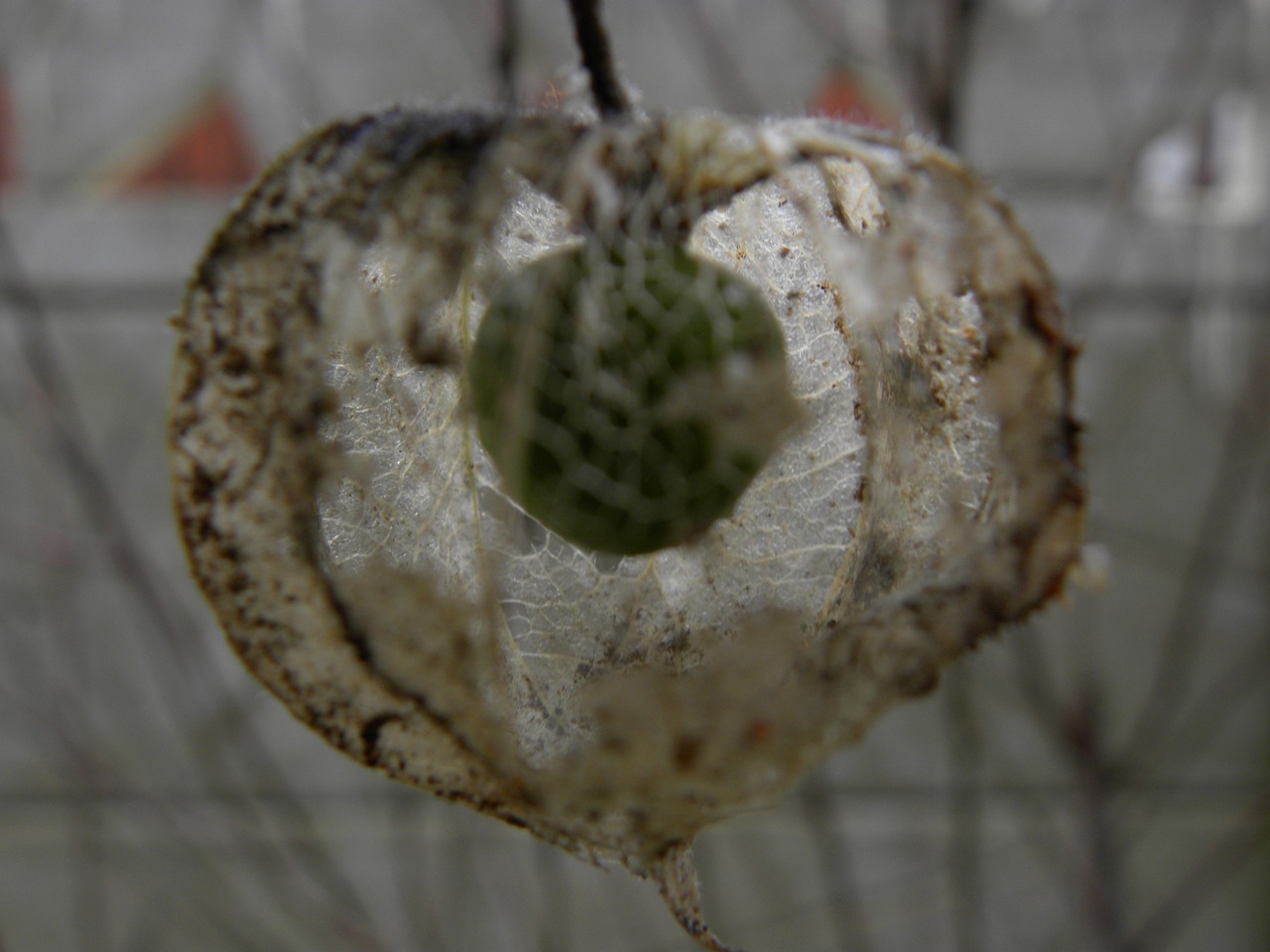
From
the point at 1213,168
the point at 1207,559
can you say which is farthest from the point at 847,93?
the point at 1207,559

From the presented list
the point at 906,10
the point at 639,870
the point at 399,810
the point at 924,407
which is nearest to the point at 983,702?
the point at 399,810

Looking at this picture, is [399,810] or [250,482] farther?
[399,810]

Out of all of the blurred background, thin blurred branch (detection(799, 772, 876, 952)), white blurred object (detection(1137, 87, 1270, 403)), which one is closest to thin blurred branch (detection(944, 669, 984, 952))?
the blurred background

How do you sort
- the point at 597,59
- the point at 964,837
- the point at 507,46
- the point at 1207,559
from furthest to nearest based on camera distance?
the point at 964,837
the point at 1207,559
the point at 507,46
the point at 597,59

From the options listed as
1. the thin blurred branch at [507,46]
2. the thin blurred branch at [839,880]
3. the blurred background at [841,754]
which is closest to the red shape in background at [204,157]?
the blurred background at [841,754]

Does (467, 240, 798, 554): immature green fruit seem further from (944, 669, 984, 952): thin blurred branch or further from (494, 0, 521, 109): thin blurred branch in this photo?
(944, 669, 984, 952): thin blurred branch

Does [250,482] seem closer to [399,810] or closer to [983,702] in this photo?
[399,810]

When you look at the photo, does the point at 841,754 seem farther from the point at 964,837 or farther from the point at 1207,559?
the point at 1207,559
